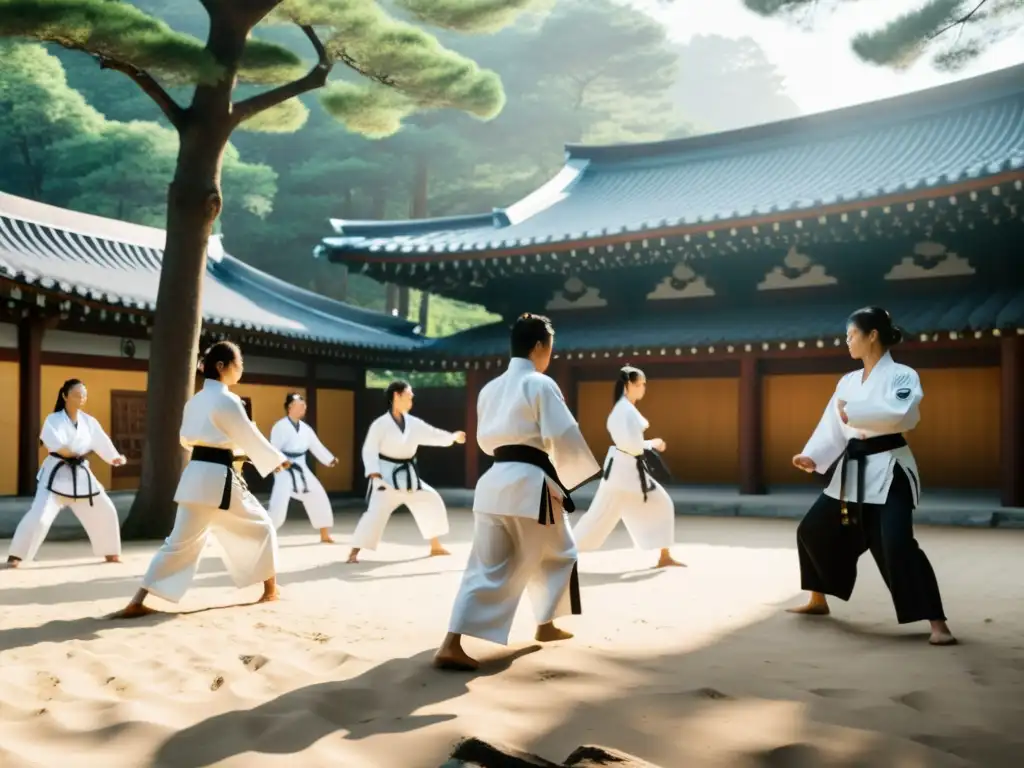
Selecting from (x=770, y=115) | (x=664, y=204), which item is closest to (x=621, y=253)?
(x=664, y=204)

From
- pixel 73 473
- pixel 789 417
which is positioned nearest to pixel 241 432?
pixel 73 473

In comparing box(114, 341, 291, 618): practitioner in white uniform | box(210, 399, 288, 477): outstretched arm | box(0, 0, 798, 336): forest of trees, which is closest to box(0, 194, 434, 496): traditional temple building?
box(114, 341, 291, 618): practitioner in white uniform

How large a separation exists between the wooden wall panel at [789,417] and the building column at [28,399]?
9087 mm

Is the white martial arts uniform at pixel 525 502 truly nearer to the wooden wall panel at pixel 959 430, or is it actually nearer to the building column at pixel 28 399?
the building column at pixel 28 399

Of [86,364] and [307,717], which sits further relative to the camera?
[86,364]

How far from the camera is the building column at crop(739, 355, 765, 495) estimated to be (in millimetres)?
11953

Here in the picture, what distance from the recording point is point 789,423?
521 inches

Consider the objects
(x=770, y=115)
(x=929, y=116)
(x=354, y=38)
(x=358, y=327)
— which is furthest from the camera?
(x=770, y=115)

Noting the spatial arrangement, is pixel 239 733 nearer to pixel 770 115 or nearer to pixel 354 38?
pixel 354 38

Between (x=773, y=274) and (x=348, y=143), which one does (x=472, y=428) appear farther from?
(x=348, y=143)

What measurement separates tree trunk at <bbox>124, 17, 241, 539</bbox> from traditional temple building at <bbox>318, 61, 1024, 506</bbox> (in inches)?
183

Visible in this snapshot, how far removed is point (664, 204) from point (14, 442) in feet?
Result: 31.4

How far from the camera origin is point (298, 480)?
9.01m

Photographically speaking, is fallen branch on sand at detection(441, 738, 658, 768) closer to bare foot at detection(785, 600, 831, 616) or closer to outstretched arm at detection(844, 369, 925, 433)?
outstretched arm at detection(844, 369, 925, 433)
